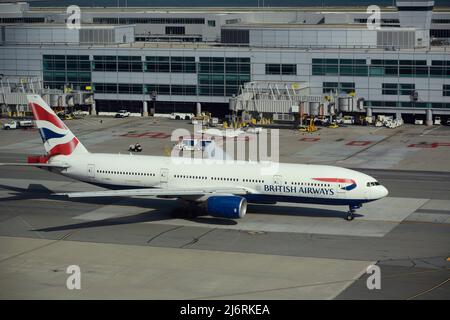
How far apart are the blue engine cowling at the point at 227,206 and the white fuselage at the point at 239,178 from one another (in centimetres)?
368

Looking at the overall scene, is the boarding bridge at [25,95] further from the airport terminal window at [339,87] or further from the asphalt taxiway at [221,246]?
the asphalt taxiway at [221,246]

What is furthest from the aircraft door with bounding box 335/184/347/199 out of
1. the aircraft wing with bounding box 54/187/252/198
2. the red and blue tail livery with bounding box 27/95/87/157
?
the red and blue tail livery with bounding box 27/95/87/157

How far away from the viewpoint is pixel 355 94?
162 m

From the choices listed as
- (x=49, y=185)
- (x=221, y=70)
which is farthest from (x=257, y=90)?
(x=49, y=185)

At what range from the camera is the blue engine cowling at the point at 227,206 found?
82.8m

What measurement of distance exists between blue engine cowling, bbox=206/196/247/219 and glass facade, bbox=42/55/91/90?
3754 inches

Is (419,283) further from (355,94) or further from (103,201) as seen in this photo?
(355,94)

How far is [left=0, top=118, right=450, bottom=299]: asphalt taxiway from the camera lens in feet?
216

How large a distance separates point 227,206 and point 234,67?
3424 inches

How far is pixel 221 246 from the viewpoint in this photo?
77.8m

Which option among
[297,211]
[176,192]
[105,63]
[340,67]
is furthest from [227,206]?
[105,63]

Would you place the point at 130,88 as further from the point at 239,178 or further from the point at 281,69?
the point at 239,178

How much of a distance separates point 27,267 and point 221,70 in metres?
101

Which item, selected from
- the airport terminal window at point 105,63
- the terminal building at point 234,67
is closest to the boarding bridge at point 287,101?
the terminal building at point 234,67
